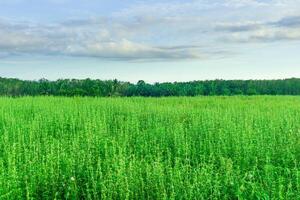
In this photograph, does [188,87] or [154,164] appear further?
[188,87]

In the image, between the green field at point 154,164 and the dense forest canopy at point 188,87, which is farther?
the dense forest canopy at point 188,87

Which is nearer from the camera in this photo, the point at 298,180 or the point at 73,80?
the point at 298,180

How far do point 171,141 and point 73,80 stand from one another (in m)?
46.0

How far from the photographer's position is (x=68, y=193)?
22.0 ft

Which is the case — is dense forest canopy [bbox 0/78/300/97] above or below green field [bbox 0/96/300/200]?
above

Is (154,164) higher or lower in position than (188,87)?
lower

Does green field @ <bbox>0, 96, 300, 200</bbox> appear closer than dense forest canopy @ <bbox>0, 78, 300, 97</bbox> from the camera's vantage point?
Yes

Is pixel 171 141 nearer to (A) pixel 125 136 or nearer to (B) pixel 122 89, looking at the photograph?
(A) pixel 125 136

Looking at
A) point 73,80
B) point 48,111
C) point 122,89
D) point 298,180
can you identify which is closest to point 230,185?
point 298,180

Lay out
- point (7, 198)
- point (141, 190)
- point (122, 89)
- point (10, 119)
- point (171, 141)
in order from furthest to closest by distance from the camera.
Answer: point (122, 89) < point (10, 119) < point (171, 141) < point (141, 190) < point (7, 198)

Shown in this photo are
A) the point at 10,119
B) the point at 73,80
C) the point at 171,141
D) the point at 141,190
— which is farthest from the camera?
the point at 73,80

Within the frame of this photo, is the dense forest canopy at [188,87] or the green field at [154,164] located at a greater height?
the dense forest canopy at [188,87]

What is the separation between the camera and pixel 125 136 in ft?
36.9

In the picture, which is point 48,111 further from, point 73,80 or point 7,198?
point 73,80
